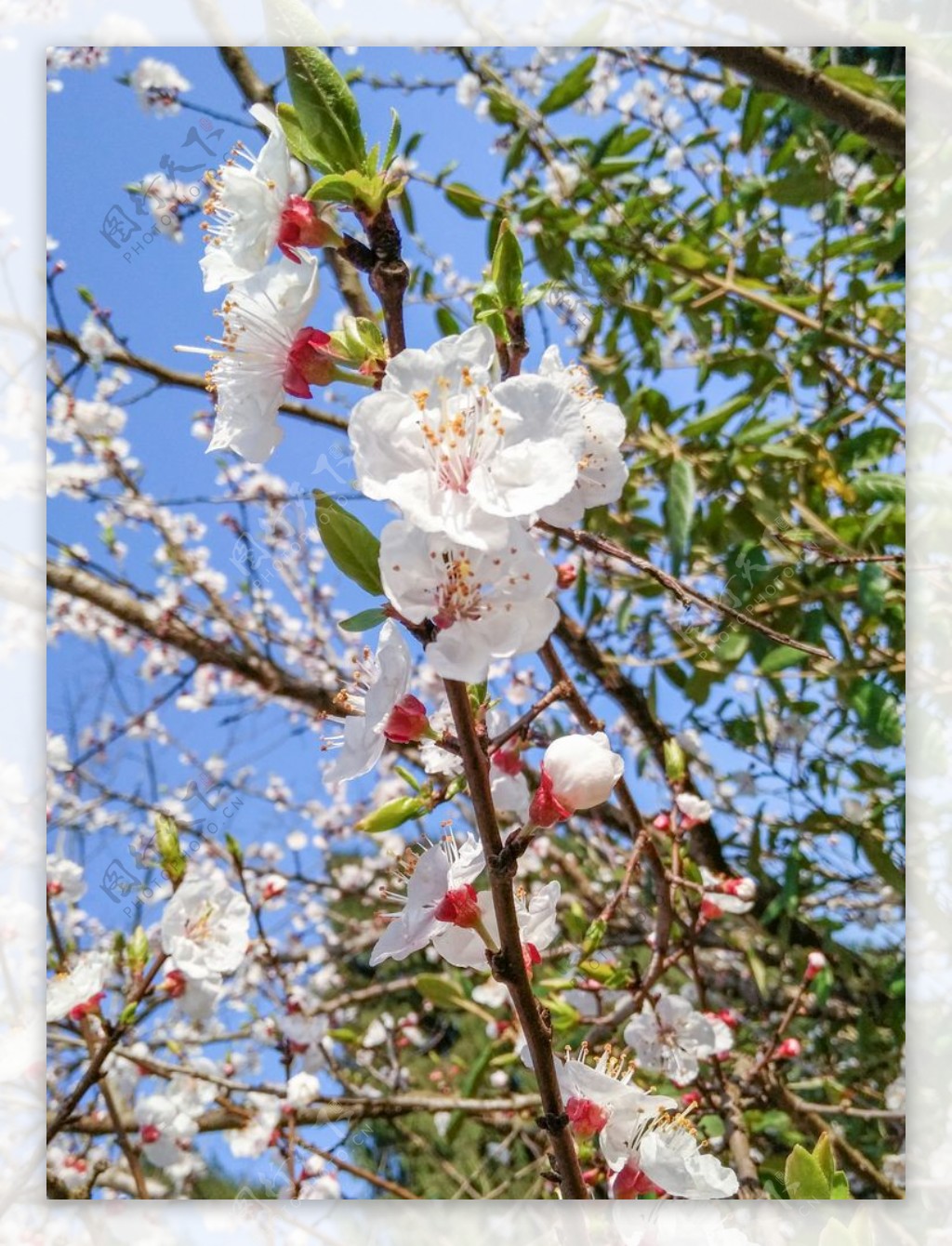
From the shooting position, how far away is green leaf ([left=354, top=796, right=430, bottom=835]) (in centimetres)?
73

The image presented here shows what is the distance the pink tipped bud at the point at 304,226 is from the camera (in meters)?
0.61

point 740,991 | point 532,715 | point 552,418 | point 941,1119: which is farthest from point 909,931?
point 552,418

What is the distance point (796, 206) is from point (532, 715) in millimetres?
1191

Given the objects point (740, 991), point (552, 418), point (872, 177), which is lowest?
point (740, 991)

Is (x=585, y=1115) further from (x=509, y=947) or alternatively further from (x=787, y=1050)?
(x=787, y=1050)

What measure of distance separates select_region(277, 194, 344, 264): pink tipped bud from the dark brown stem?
0.28 m

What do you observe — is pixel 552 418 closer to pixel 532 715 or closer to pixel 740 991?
pixel 532 715

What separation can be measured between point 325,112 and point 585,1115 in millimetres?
643

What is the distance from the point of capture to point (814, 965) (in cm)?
137

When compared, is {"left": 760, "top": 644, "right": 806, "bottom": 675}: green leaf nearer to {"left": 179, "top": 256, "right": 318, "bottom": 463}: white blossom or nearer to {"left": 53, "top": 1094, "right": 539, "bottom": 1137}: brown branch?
{"left": 53, "top": 1094, "right": 539, "bottom": 1137}: brown branch

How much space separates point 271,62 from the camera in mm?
1319

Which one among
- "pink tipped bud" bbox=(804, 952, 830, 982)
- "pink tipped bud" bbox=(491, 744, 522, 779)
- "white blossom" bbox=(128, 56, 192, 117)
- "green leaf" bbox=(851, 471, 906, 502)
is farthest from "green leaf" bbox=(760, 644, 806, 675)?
"white blossom" bbox=(128, 56, 192, 117)

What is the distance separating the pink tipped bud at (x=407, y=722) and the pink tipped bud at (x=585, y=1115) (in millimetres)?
268

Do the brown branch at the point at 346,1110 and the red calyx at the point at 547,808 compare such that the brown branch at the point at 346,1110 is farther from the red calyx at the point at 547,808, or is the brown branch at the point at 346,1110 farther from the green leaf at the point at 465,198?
the green leaf at the point at 465,198
